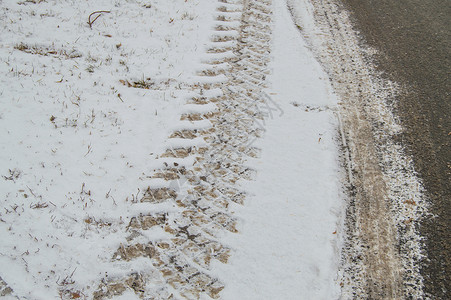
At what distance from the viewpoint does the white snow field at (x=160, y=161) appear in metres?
2.99

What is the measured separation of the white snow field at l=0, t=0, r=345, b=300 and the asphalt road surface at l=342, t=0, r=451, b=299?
91 centimetres

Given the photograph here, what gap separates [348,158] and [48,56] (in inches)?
176

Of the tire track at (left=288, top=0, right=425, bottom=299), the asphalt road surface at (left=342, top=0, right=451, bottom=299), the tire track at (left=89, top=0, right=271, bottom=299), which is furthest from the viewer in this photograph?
the asphalt road surface at (left=342, top=0, right=451, bottom=299)

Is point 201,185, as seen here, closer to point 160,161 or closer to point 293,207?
point 160,161

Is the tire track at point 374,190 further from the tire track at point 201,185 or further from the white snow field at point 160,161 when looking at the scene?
the tire track at point 201,185

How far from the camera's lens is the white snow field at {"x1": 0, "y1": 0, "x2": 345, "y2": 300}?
2986 mm

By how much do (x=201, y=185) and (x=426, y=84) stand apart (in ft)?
12.6

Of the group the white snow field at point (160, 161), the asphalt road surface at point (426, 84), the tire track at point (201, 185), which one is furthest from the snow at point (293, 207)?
the asphalt road surface at point (426, 84)

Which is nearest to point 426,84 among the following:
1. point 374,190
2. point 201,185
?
point 374,190

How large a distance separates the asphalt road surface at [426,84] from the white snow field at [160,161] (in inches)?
35.8

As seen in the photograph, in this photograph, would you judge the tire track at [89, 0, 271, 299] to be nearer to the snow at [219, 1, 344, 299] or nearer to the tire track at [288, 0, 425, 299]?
the snow at [219, 1, 344, 299]

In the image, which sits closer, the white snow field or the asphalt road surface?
the white snow field

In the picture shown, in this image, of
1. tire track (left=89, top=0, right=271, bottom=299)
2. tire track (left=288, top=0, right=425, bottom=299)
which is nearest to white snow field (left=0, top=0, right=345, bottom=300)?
tire track (left=89, top=0, right=271, bottom=299)

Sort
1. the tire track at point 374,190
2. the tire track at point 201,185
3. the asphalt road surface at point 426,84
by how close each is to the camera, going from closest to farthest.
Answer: the tire track at point 201,185
the tire track at point 374,190
the asphalt road surface at point 426,84
